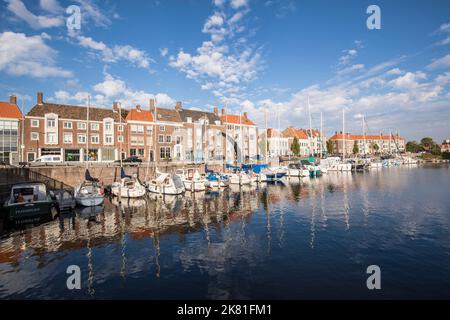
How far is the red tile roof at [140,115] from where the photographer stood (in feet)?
199

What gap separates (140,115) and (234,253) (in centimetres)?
5381

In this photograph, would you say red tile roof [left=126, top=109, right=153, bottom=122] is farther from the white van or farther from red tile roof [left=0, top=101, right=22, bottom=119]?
red tile roof [left=0, top=101, right=22, bottom=119]

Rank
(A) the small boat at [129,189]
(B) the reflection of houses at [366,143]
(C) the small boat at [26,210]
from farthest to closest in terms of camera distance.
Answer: (B) the reflection of houses at [366,143], (A) the small boat at [129,189], (C) the small boat at [26,210]

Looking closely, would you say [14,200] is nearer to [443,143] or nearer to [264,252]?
[264,252]

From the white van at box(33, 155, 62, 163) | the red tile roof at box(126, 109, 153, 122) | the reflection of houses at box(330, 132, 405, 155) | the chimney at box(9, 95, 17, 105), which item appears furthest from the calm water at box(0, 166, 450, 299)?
the reflection of houses at box(330, 132, 405, 155)

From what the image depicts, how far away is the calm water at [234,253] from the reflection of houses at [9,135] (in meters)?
33.6

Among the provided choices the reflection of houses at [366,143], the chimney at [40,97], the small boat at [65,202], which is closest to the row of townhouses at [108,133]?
the chimney at [40,97]

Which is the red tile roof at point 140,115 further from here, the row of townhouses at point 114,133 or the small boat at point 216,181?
the small boat at point 216,181

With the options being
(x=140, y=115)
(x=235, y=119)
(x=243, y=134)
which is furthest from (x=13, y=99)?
(x=243, y=134)

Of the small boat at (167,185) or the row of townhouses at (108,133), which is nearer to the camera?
the small boat at (167,185)

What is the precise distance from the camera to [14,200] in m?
25.4

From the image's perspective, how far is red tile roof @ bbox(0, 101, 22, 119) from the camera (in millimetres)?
48669

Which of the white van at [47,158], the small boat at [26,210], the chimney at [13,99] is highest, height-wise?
the chimney at [13,99]
